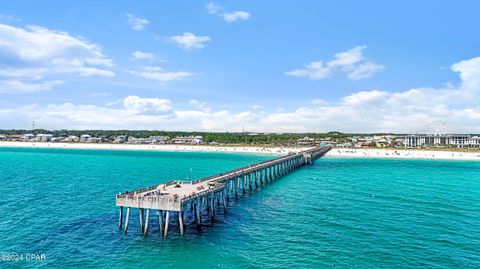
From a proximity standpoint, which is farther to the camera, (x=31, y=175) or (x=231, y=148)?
(x=231, y=148)

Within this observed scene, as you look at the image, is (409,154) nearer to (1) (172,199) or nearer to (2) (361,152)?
(2) (361,152)

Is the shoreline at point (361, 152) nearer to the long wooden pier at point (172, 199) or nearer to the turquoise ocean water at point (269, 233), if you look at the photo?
the turquoise ocean water at point (269, 233)

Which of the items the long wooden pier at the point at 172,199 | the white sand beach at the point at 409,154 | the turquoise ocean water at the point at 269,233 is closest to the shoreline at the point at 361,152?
the white sand beach at the point at 409,154

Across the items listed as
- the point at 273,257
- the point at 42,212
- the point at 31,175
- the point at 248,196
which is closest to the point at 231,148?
the point at 31,175

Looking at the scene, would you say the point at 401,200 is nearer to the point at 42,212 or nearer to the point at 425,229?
the point at 425,229

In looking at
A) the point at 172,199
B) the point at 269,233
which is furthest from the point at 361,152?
the point at 172,199

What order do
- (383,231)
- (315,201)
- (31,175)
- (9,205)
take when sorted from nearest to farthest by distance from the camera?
(383,231) < (9,205) < (315,201) < (31,175)

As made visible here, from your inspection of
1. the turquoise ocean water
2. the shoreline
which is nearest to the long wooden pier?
the turquoise ocean water

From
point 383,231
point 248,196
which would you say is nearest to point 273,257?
point 383,231

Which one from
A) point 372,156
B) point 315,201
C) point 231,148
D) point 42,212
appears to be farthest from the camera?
point 231,148
